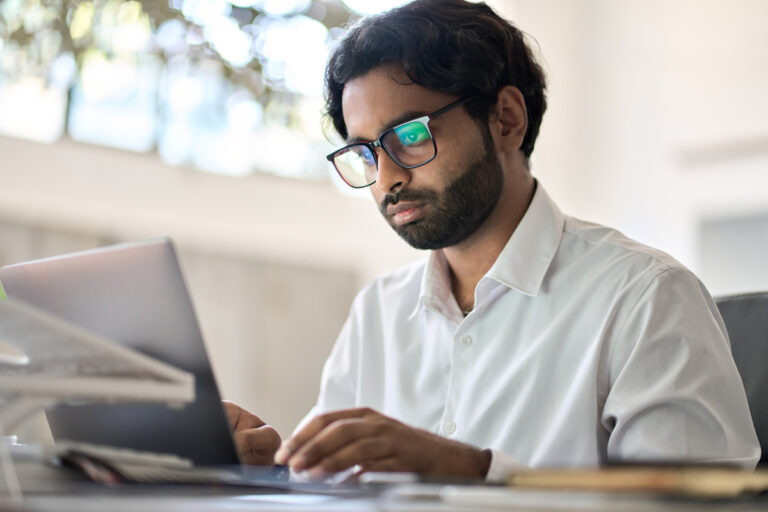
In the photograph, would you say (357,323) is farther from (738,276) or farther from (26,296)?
(738,276)

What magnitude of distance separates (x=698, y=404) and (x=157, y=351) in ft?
2.36

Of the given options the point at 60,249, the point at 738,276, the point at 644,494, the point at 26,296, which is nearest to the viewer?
the point at 644,494

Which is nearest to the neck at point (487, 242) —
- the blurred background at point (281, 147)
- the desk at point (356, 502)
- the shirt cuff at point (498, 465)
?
the shirt cuff at point (498, 465)

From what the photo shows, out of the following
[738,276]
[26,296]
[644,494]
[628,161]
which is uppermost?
[26,296]

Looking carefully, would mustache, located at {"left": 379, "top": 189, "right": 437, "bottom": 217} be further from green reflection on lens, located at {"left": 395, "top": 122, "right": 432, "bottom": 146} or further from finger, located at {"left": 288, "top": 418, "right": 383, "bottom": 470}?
finger, located at {"left": 288, "top": 418, "right": 383, "bottom": 470}

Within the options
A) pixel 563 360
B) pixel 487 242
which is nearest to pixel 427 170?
pixel 487 242

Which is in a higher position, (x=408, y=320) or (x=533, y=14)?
(x=533, y=14)

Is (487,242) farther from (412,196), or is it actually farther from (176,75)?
(176,75)

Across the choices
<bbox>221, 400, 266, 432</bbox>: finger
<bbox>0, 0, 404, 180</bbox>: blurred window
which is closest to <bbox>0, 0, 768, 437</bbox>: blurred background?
<bbox>0, 0, 404, 180</bbox>: blurred window

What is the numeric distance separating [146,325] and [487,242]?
939 millimetres

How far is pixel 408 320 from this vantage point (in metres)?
1.79

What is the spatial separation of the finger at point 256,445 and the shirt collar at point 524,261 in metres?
0.50

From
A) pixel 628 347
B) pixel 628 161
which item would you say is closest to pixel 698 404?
pixel 628 347

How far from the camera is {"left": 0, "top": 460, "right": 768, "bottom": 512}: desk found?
25.3 inches
